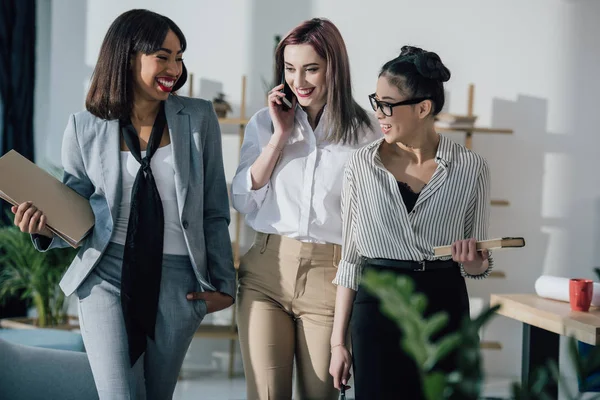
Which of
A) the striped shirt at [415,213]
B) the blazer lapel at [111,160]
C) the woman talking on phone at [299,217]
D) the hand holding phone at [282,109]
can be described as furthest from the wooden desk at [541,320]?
the blazer lapel at [111,160]

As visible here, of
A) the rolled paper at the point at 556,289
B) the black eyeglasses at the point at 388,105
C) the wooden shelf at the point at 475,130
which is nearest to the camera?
the black eyeglasses at the point at 388,105

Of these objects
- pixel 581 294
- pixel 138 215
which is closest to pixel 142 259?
pixel 138 215

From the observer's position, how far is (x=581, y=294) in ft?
8.34

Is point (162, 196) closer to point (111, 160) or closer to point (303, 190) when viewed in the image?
point (111, 160)

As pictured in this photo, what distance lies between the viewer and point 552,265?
5.27 m

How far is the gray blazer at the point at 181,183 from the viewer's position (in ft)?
7.47

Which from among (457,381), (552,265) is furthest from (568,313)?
(552,265)

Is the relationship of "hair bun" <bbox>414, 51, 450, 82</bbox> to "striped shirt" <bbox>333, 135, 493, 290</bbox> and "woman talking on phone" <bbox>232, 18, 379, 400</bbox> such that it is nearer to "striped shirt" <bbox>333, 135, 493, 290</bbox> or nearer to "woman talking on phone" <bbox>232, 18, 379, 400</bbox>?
"striped shirt" <bbox>333, 135, 493, 290</bbox>

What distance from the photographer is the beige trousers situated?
237cm

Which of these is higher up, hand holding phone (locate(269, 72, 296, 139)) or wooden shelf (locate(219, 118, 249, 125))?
wooden shelf (locate(219, 118, 249, 125))

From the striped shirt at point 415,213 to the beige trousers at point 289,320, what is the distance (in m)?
0.25

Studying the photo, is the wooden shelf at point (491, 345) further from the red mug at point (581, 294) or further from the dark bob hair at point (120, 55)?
the dark bob hair at point (120, 55)

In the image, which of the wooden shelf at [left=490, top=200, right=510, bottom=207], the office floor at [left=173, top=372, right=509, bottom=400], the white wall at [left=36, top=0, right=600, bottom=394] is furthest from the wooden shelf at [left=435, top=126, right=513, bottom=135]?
the office floor at [left=173, top=372, right=509, bottom=400]

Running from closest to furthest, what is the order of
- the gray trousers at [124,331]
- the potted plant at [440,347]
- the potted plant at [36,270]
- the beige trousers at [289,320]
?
the potted plant at [440,347]
the gray trousers at [124,331]
the beige trousers at [289,320]
the potted plant at [36,270]
